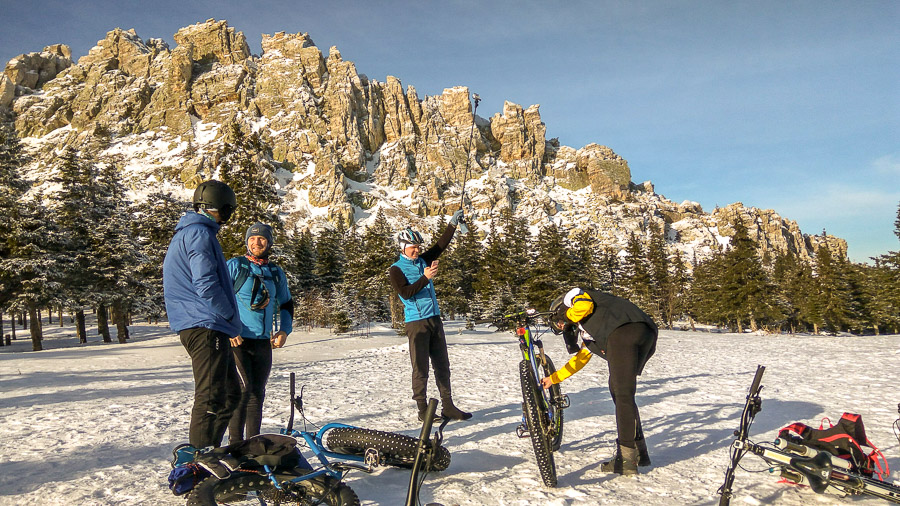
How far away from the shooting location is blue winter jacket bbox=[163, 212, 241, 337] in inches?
124

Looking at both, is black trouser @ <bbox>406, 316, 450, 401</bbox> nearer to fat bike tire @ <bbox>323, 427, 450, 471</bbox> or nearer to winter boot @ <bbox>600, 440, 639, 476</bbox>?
fat bike tire @ <bbox>323, 427, 450, 471</bbox>

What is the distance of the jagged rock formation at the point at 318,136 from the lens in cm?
12975

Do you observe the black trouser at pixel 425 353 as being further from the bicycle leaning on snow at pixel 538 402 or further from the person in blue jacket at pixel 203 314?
the person in blue jacket at pixel 203 314

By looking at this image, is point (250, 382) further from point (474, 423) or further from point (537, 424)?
point (474, 423)

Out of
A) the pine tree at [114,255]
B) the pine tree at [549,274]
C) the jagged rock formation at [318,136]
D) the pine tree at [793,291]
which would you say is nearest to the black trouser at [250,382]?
the pine tree at [114,255]

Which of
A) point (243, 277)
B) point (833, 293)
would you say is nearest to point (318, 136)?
point (833, 293)

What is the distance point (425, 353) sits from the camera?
534cm

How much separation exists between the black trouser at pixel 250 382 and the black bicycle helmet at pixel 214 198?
3.70 feet

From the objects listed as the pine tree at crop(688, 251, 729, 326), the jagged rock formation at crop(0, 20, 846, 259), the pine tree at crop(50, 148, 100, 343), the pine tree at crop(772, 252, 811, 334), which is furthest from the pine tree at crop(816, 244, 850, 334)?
the jagged rock formation at crop(0, 20, 846, 259)

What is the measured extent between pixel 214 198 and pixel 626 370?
3.54 metres

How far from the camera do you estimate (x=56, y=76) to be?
151875 mm

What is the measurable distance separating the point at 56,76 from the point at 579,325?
206854mm

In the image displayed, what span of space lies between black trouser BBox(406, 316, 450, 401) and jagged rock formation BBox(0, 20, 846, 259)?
385 ft

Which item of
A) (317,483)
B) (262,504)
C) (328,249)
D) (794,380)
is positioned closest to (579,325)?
(317,483)
